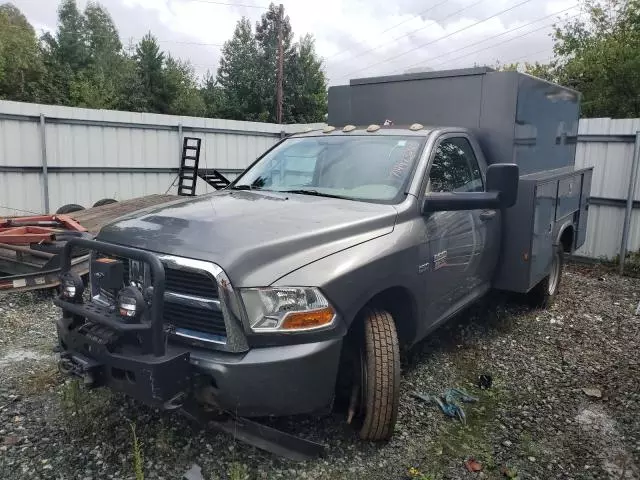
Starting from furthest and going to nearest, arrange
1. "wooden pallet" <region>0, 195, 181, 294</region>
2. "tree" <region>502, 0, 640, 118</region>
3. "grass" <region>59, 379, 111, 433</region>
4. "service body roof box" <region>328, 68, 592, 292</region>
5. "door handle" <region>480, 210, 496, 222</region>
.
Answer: "tree" <region>502, 0, 640, 118</region>
"wooden pallet" <region>0, 195, 181, 294</region>
"service body roof box" <region>328, 68, 592, 292</region>
"door handle" <region>480, 210, 496, 222</region>
"grass" <region>59, 379, 111, 433</region>

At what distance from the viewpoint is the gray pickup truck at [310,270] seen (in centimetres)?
252

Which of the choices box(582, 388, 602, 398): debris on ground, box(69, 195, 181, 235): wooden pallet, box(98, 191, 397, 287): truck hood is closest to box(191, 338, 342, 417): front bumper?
box(98, 191, 397, 287): truck hood

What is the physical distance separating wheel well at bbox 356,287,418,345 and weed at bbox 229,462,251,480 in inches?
47.2

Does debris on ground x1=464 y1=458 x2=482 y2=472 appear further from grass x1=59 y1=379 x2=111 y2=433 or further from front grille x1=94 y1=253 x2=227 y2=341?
grass x1=59 y1=379 x2=111 y2=433

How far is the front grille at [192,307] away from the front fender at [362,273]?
0.34 meters

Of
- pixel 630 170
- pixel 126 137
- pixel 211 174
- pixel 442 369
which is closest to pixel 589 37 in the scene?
pixel 630 170

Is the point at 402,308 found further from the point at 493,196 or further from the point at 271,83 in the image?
the point at 271,83

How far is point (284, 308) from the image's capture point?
2.55 metres

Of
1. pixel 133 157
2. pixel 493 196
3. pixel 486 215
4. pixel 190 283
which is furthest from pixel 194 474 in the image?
pixel 133 157

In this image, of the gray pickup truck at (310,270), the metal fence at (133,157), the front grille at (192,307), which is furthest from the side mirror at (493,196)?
the metal fence at (133,157)

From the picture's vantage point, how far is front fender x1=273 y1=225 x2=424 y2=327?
2643mm

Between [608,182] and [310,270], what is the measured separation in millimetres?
7709

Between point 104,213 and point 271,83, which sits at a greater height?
point 271,83

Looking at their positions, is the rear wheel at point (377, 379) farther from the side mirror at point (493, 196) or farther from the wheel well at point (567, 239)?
the wheel well at point (567, 239)
